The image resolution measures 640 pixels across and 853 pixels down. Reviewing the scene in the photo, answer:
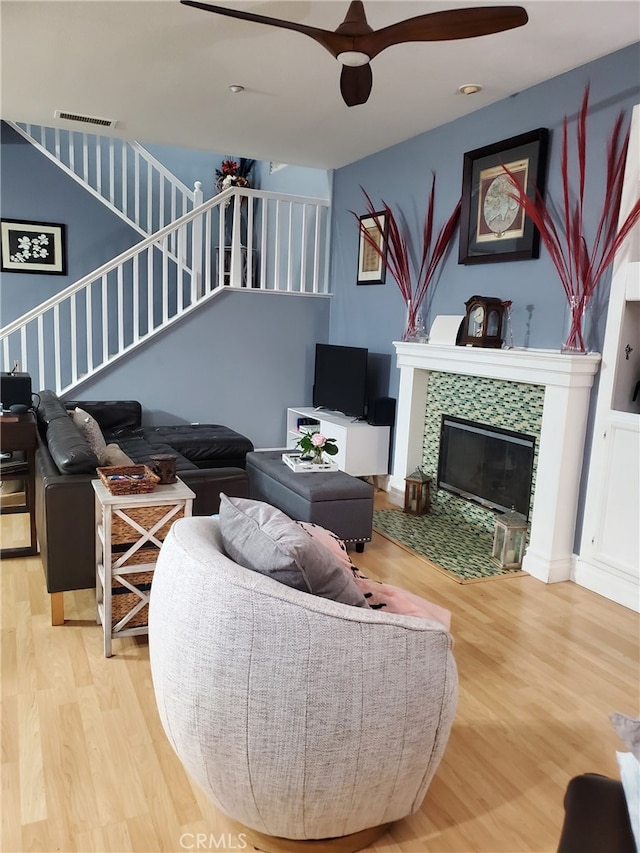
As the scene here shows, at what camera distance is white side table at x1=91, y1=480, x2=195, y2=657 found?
2.57 metres

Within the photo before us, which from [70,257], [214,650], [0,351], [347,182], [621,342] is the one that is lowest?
[214,650]

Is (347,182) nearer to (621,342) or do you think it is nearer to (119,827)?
(621,342)

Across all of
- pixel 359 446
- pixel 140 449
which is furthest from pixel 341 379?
pixel 140 449

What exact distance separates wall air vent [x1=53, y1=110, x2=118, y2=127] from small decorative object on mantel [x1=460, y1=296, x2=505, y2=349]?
2980 millimetres

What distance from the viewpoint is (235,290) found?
5.93 m

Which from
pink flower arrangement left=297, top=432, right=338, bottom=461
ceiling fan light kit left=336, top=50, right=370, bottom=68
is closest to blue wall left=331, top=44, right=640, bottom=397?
pink flower arrangement left=297, top=432, right=338, bottom=461

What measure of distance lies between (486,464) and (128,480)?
2568 mm

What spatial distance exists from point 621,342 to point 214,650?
2729mm

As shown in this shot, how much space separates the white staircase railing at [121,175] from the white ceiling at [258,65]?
1.21 meters

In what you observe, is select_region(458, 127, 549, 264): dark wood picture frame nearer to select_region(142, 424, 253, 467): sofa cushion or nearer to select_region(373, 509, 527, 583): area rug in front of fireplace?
select_region(373, 509, 527, 583): area rug in front of fireplace

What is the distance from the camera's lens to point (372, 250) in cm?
557

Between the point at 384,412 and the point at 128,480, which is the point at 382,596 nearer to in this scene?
the point at 128,480

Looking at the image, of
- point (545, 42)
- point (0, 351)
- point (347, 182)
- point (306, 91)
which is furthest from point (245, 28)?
point (0, 351)

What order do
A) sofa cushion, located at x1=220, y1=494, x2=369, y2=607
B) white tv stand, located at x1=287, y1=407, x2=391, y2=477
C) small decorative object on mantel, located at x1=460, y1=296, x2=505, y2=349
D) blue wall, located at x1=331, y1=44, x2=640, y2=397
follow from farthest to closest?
white tv stand, located at x1=287, y1=407, x2=391, y2=477 < small decorative object on mantel, located at x1=460, y1=296, x2=505, y2=349 < blue wall, located at x1=331, y1=44, x2=640, y2=397 < sofa cushion, located at x1=220, y1=494, x2=369, y2=607
